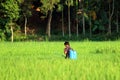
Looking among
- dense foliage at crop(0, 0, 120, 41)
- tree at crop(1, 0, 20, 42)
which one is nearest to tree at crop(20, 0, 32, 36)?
dense foliage at crop(0, 0, 120, 41)

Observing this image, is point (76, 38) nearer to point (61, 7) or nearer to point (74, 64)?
point (61, 7)

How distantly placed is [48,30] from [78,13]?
3782mm

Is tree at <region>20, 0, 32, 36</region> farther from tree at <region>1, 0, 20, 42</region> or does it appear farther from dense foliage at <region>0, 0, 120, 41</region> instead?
tree at <region>1, 0, 20, 42</region>

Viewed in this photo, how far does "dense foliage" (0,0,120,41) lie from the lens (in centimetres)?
4732

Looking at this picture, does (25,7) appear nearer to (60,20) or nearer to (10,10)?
(10,10)

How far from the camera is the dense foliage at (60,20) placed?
155 feet

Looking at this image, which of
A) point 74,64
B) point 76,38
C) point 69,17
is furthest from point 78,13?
point 74,64

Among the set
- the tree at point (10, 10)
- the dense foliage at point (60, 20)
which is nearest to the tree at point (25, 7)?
the dense foliage at point (60, 20)

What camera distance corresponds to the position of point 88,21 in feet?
166

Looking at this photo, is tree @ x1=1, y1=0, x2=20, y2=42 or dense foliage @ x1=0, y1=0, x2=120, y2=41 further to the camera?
dense foliage @ x1=0, y1=0, x2=120, y2=41

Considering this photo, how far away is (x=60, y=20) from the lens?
54656mm

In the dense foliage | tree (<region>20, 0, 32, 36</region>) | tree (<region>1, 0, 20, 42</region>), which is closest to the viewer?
tree (<region>1, 0, 20, 42</region>)

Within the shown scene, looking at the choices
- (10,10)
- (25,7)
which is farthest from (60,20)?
(10,10)

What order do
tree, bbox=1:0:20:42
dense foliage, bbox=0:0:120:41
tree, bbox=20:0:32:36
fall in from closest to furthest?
tree, bbox=1:0:20:42 → dense foliage, bbox=0:0:120:41 → tree, bbox=20:0:32:36
